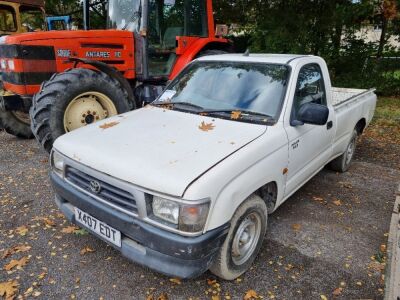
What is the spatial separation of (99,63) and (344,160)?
415 centimetres

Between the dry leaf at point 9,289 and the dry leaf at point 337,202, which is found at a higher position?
the dry leaf at point 337,202

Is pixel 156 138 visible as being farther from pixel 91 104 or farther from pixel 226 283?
pixel 91 104

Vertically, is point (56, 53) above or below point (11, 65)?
above

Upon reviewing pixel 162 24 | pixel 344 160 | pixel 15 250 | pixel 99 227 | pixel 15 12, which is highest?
pixel 15 12

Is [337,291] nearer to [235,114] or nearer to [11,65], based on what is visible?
[235,114]

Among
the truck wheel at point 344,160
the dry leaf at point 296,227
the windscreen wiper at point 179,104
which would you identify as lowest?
the dry leaf at point 296,227

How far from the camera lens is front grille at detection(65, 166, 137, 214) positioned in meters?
2.56

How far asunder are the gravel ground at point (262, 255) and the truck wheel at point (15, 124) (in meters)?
2.09

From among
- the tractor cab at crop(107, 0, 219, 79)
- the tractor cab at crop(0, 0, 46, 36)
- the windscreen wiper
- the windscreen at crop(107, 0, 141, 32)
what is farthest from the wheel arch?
the tractor cab at crop(0, 0, 46, 36)

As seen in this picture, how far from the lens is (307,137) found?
367cm

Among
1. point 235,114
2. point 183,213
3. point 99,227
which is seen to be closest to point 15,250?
point 99,227

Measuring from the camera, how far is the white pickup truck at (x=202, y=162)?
240cm

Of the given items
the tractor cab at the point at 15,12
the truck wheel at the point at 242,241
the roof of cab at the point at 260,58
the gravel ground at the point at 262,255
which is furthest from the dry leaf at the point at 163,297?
the tractor cab at the point at 15,12

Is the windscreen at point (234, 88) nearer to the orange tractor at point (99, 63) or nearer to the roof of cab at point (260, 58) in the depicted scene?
the roof of cab at point (260, 58)
